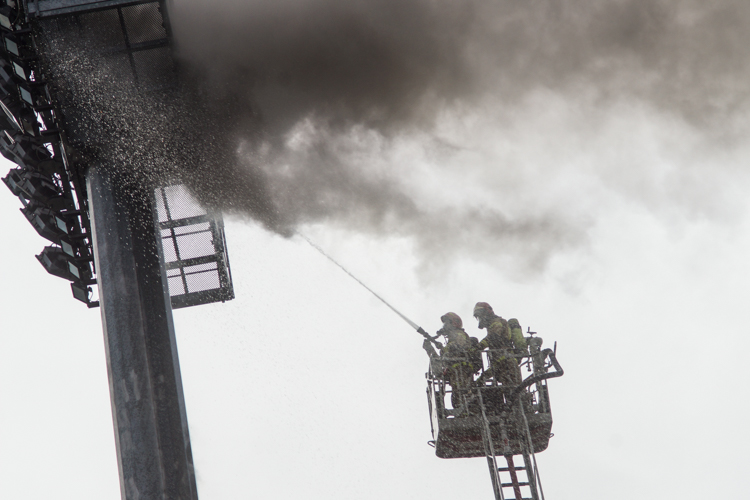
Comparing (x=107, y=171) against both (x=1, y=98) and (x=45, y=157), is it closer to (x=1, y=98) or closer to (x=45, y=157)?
(x=45, y=157)

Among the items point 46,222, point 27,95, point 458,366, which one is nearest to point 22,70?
point 27,95

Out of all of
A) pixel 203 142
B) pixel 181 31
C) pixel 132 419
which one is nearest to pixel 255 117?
pixel 203 142

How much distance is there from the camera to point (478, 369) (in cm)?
1159

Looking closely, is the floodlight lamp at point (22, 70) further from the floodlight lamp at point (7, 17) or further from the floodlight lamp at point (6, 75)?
the floodlight lamp at point (7, 17)

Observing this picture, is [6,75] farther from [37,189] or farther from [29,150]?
A: [37,189]

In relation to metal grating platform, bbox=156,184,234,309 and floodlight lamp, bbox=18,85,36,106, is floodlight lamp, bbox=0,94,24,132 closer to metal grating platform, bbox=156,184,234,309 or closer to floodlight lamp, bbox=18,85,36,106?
floodlight lamp, bbox=18,85,36,106

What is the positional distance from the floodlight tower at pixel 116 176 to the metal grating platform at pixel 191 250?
0.05 meters

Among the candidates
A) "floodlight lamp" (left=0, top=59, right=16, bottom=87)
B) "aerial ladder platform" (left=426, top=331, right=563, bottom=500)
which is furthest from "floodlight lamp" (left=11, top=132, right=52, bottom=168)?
"aerial ladder platform" (left=426, top=331, right=563, bottom=500)

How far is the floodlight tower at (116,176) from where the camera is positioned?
10422 millimetres

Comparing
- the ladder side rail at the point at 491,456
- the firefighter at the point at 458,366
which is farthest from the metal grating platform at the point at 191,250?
the ladder side rail at the point at 491,456

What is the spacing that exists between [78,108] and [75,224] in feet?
5.91

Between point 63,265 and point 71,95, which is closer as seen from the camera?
point 71,95

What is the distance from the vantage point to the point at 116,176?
456 inches

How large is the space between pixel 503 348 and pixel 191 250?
4.93 meters
